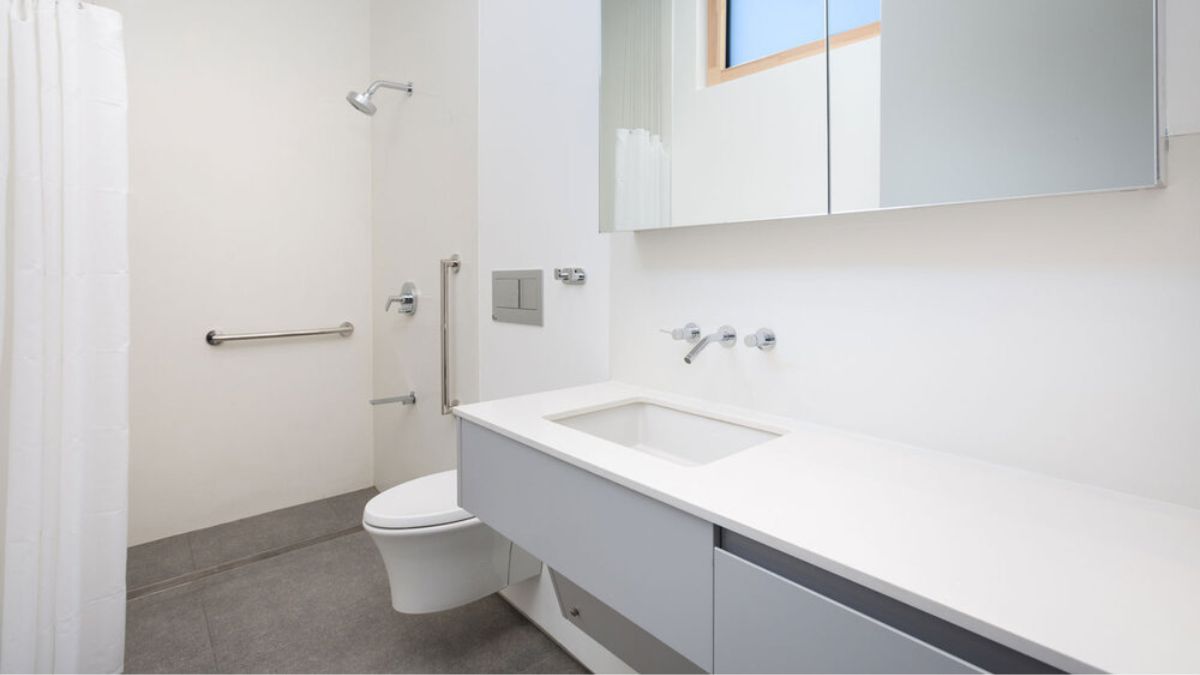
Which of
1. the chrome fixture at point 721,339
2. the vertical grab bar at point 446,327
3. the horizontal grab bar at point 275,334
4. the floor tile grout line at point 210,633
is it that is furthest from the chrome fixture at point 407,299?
the chrome fixture at point 721,339

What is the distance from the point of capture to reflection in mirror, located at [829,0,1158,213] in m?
0.72

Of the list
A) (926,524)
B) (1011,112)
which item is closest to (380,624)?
(926,524)

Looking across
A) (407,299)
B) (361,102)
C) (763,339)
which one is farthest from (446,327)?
(763,339)

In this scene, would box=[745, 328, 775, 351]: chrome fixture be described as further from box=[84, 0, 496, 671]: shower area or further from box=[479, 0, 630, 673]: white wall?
box=[84, 0, 496, 671]: shower area

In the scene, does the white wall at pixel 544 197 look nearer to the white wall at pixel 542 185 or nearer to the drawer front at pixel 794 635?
the white wall at pixel 542 185

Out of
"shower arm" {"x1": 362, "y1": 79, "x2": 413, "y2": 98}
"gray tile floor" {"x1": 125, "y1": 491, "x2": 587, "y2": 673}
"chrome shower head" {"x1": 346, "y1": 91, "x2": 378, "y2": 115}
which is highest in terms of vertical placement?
"shower arm" {"x1": 362, "y1": 79, "x2": 413, "y2": 98}

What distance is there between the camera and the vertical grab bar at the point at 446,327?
2061mm

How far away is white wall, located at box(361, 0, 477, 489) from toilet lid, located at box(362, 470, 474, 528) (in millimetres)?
452

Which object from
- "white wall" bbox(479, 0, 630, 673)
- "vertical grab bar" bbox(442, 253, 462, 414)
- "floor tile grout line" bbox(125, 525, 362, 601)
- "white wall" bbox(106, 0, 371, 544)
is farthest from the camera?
"white wall" bbox(106, 0, 371, 544)

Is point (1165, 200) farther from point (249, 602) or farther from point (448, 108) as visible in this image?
point (249, 602)

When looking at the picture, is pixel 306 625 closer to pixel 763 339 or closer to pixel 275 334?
pixel 275 334

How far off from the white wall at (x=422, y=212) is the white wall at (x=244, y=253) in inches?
6.2

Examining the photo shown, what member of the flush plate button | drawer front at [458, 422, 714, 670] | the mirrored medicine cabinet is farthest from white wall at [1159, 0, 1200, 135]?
the flush plate button

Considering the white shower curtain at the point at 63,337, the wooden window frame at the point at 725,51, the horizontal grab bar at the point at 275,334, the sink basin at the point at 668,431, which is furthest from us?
the horizontal grab bar at the point at 275,334
